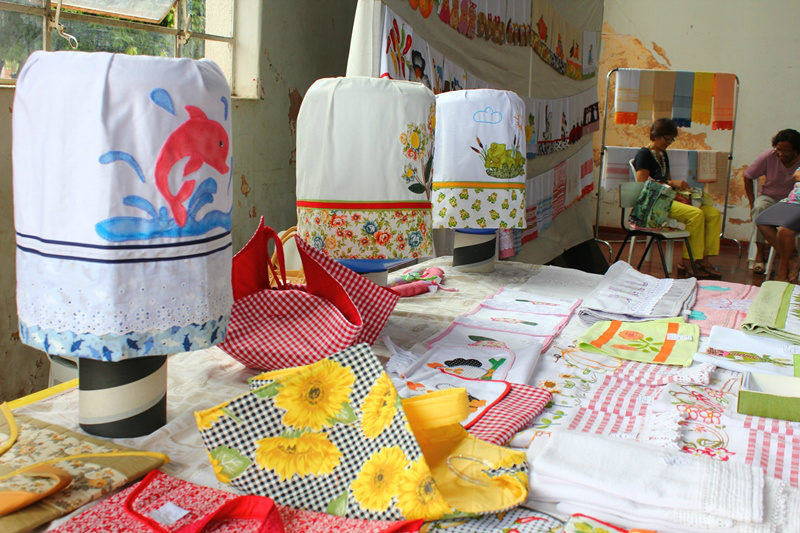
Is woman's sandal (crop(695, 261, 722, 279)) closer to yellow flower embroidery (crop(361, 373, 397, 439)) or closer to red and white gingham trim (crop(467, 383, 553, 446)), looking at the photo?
red and white gingham trim (crop(467, 383, 553, 446))

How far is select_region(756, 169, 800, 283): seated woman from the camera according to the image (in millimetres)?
4883

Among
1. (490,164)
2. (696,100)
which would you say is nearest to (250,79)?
(490,164)

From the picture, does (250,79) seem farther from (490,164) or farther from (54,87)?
(54,87)

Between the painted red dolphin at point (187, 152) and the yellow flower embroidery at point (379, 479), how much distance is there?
0.40 meters

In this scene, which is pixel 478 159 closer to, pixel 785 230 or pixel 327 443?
pixel 327 443

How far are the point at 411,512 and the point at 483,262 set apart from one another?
1552 mm

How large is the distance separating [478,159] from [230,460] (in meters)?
1.51

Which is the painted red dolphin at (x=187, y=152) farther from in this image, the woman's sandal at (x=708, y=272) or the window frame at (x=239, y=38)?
the woman's sandal at (x=708, y=272)

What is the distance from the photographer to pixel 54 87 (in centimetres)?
91

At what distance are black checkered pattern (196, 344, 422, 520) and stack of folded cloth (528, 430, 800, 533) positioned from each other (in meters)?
0.18

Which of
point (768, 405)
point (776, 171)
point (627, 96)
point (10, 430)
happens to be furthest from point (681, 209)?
point (10, 430)

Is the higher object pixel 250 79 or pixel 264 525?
pixel 250 79

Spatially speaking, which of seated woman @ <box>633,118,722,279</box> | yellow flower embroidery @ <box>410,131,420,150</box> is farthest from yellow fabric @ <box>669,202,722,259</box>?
yellow flower embroidery @ <box>410,131,420,150</box>

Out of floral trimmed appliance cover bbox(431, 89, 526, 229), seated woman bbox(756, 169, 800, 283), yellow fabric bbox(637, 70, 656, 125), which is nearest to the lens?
floral trimmed appliance cover bbox(431, 89, 526, 229)
